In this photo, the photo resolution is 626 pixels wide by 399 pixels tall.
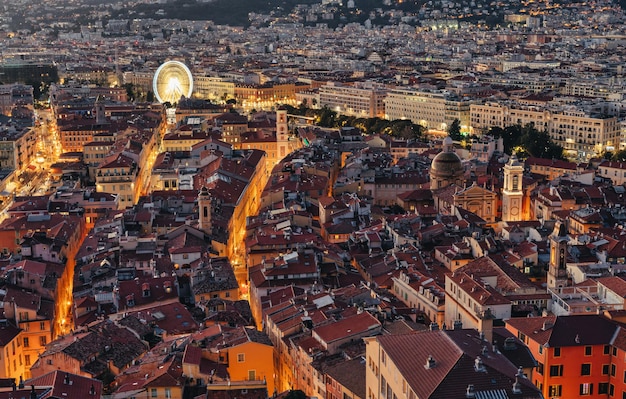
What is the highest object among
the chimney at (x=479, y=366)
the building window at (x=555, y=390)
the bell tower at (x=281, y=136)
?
the chimney at (x=479, y=366)

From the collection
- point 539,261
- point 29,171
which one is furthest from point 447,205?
point 29,171

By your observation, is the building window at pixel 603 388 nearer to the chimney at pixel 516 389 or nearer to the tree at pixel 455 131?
the chimney at pixel 516 389

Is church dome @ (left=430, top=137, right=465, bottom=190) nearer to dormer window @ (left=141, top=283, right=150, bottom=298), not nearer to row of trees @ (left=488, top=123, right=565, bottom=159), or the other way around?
row of trees @ (left=488, top=123, right=565, bottom=159)

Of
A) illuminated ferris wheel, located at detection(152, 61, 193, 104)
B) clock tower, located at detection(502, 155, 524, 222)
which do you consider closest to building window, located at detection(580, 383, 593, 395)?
clock tower, located at detection(502, 155, 524, 222)

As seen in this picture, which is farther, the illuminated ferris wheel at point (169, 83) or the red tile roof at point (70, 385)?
the illuminated ferris wheel at point (169, 83)

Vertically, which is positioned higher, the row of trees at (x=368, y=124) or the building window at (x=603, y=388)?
the building window at (x=603, y=388)

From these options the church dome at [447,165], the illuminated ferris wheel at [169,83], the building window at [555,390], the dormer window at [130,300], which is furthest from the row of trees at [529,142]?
the building window at [555,390]

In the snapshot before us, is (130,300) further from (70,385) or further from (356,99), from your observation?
(356,99)

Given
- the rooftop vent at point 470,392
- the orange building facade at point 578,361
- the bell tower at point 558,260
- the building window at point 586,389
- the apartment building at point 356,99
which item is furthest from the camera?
the apartment building at point 356,99
